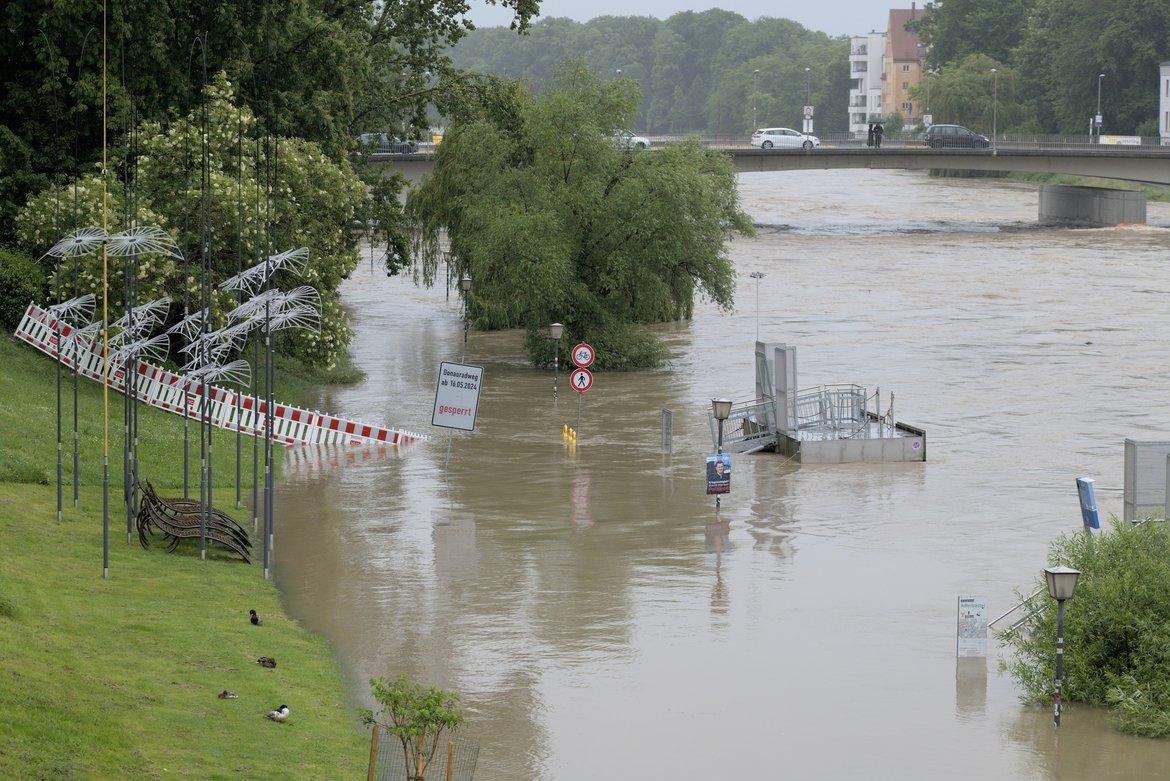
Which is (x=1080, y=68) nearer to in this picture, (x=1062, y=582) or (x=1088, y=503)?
(x=1088, y=503)

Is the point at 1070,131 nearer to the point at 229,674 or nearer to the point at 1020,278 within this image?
the point at 1020,278

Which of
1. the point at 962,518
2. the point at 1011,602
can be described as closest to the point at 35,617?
the point at 1011,602

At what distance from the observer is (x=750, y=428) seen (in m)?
39.6

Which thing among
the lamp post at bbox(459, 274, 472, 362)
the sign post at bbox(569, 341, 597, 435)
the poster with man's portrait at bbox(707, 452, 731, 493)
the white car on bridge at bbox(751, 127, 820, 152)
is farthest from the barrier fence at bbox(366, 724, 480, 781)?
the white car on bridge at bbox(751, 127, 820, 152)

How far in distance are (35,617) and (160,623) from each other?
1.82 metres

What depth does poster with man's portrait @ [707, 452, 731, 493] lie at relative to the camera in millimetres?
31109

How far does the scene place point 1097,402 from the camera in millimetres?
44219

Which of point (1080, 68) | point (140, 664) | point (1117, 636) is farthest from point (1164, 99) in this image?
point (140, 664)

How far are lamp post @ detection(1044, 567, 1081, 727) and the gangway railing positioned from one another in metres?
18.8

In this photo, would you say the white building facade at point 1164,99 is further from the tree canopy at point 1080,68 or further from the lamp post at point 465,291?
the lamp post at point 465,291

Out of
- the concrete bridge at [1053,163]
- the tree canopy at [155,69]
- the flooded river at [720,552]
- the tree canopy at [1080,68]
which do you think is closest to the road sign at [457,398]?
the flooded river at [720,552]

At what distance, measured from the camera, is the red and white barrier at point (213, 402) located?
3706 cm

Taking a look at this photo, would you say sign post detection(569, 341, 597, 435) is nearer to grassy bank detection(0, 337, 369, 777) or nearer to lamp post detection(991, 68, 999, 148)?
grassy bank detection(0, 337, 369, 777)

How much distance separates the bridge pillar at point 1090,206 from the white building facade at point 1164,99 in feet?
109
